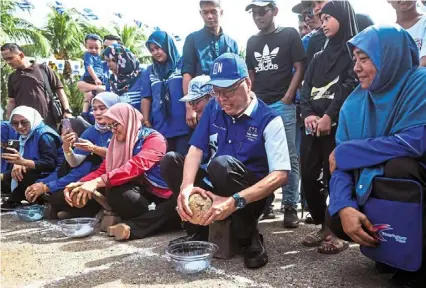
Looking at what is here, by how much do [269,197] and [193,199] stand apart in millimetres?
570

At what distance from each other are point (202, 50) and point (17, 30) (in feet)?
45.0

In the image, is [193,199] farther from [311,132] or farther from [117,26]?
[117,26]

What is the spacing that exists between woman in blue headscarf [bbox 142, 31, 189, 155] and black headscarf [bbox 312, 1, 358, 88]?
5.12 feet

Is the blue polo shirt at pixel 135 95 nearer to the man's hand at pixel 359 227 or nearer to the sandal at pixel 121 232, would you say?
the sandal at pixel 121 232

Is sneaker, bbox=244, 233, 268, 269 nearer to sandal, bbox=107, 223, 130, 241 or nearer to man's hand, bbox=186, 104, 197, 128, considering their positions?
sandal, bbox=107, 223, 130, 241

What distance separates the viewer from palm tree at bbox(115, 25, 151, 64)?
2061 cm

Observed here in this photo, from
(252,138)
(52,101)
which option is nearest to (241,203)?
(252,138)

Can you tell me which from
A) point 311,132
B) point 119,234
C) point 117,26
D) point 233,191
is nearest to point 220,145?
point 233,191

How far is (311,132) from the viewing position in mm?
2930

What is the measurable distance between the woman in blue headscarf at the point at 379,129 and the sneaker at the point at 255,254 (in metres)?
0.50

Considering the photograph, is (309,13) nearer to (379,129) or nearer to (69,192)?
(379,129)

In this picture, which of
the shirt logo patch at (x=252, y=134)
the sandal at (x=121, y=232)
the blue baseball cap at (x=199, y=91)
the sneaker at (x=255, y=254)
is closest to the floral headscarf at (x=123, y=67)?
the blue baseball cap at (x=199, y=91)

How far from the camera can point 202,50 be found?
159 inches

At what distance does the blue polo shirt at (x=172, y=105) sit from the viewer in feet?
13.3
